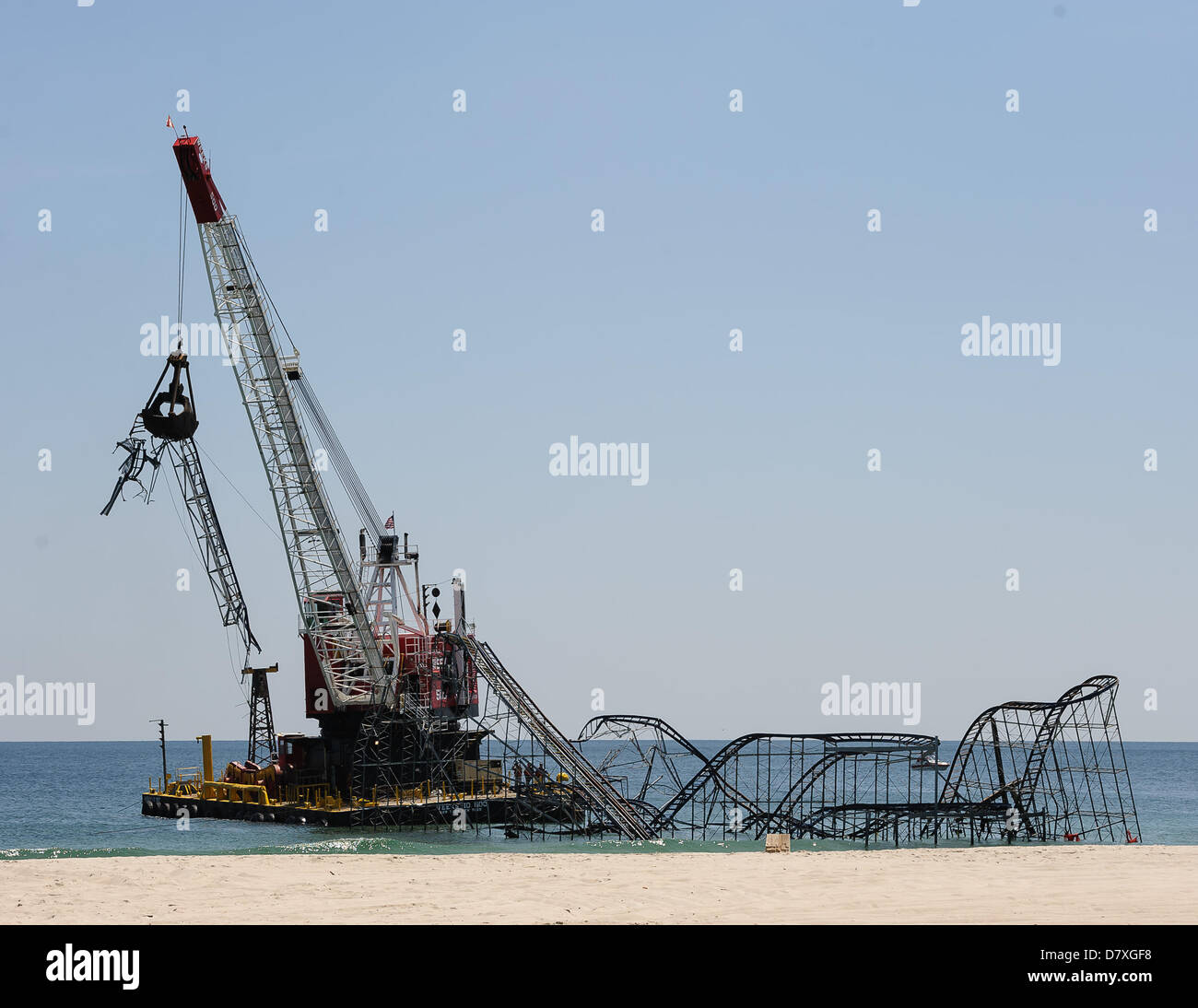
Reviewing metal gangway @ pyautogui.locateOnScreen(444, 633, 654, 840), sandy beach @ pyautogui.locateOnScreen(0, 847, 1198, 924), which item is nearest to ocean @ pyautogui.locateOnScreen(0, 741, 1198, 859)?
metal gangway @ pyautogui.locateOnScreen(444, 633, 654, 840)

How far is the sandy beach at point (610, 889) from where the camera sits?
26203mm

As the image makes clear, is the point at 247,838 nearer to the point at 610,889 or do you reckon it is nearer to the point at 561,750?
the point at 561,750

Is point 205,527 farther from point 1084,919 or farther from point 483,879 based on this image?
point 1084,919

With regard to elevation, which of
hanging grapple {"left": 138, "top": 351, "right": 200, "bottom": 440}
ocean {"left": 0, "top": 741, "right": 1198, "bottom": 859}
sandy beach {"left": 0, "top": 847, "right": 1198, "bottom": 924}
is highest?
hanging grapple {"left": 138, "top": 351, "right": 200, "bottom": 440}

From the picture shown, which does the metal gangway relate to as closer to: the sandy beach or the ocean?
the ocean

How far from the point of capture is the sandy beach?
26.2 meters

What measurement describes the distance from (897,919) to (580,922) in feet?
19.4

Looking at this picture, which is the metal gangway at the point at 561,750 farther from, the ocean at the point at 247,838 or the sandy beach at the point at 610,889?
the sandy beach at the point at 610,889

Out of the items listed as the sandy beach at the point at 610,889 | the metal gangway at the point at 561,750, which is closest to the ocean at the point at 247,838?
the metal gangway at the point at 561,750

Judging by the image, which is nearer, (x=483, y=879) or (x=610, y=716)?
(x=483, y=879)

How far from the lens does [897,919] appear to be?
25.7 metres

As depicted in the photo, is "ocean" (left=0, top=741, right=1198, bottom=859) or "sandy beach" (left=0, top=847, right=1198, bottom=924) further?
"ocean" (left=0, top=741, right=1198, bottom=859)

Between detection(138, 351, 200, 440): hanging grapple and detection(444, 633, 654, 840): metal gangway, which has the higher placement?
detection(138, 351, 200, 440): hanging grapple
